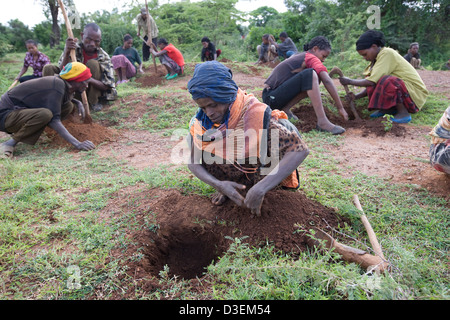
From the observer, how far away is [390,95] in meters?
4.52

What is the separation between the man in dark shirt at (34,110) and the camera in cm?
403

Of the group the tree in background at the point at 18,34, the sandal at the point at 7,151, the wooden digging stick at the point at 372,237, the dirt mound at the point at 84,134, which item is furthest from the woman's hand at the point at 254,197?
the tree in background at the point at 18,34

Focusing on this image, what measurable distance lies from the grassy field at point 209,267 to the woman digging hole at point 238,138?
435mm

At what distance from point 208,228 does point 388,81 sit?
3875mm

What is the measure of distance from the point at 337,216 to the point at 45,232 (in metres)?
2.22

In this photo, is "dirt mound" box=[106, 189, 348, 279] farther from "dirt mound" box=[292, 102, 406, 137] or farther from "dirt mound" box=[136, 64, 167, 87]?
"dirt mound" box=[136, 64, 167, 87]

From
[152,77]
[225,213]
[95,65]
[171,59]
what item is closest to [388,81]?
[225,213]

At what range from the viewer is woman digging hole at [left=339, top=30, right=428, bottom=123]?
4.47m

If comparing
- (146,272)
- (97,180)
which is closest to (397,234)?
(146,272)

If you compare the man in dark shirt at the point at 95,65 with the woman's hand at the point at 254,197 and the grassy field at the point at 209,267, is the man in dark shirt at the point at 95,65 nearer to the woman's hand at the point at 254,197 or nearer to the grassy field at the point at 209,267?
the grassy field at the point at 209,267

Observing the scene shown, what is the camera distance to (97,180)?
3.16 meters

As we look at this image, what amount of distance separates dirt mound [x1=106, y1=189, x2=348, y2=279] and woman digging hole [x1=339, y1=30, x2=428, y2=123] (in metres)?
3.10
